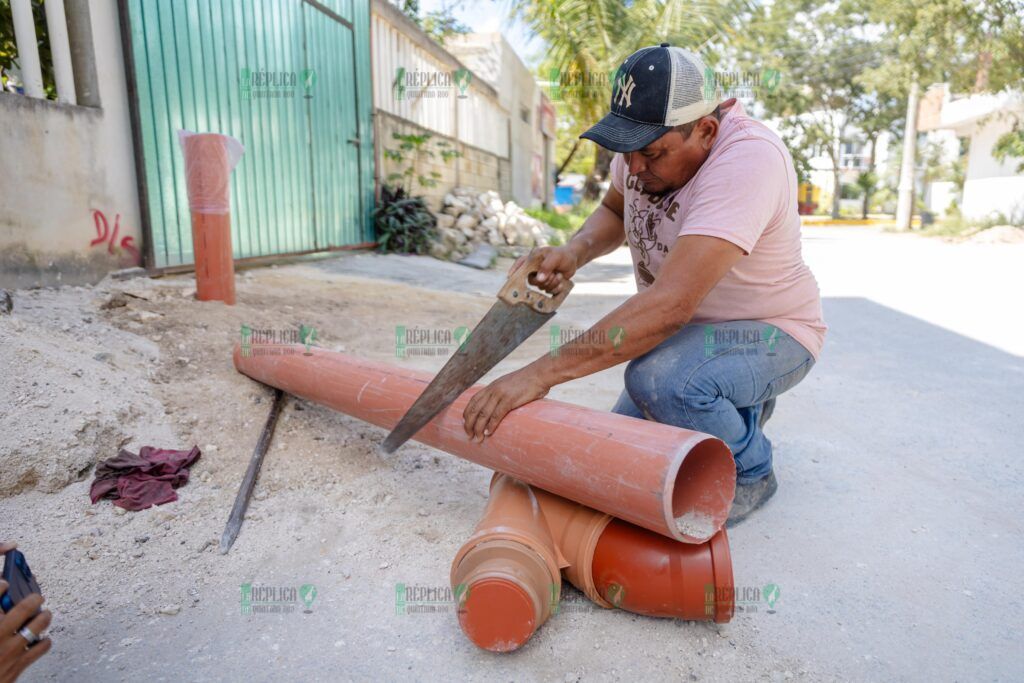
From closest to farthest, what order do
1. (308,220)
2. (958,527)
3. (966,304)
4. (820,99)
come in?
(958,527) → (966,304) → (308,220) → (820,99)

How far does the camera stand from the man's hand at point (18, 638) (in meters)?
1.25

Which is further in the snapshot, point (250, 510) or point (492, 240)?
point (492, 240)

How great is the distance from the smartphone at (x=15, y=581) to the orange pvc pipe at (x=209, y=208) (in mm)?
3230

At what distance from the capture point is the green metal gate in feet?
16.8

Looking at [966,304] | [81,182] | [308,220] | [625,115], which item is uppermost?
[625,115]

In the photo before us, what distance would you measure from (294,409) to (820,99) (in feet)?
112

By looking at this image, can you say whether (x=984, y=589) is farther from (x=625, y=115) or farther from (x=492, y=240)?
(x=492, y=240)

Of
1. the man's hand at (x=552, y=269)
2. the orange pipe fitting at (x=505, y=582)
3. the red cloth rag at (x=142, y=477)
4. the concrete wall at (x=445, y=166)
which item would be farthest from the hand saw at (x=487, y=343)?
the concrete wall at (x=445, y=166)

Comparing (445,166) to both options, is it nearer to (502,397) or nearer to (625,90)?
(625,90)

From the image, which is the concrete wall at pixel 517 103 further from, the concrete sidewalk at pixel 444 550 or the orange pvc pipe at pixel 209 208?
the concrete sidewalk at pixel 444 550

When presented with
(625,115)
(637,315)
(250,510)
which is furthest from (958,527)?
(250,510)

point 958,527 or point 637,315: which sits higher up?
point 637,315

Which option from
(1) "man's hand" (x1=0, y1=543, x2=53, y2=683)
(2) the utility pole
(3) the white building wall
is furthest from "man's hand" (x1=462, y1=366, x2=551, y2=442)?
(2) the utility pole

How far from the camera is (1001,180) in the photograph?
62.0ft
